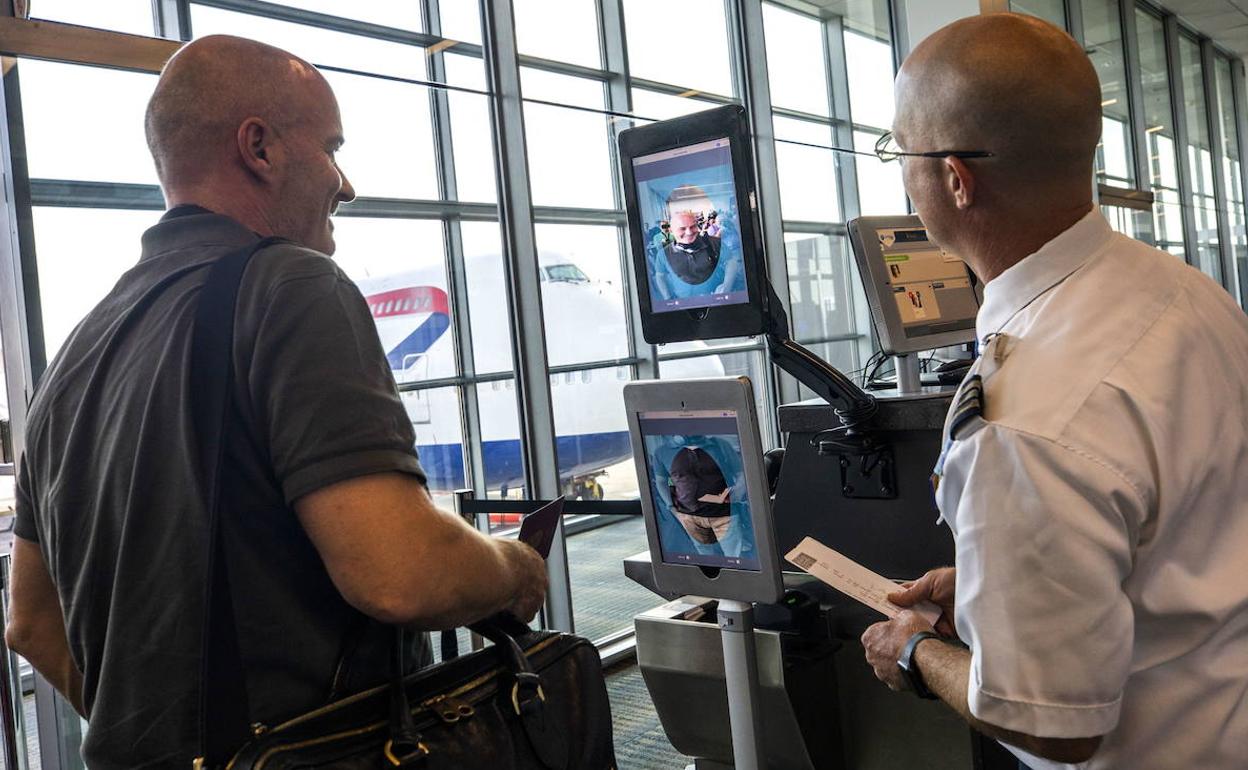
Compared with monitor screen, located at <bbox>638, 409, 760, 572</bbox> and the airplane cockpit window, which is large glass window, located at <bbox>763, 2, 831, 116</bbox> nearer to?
the airplane cockpit window

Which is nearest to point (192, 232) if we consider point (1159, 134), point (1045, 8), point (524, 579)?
point (524, 579)

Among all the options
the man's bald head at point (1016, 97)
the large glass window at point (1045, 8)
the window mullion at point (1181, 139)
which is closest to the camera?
the man's bald head at point (1016, 97)

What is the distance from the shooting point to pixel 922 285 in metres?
2.66

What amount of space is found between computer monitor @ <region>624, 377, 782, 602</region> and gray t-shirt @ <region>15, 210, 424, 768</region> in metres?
0.85

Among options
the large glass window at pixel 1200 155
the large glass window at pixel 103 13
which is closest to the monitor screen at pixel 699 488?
the large glass window at pixel 103 13

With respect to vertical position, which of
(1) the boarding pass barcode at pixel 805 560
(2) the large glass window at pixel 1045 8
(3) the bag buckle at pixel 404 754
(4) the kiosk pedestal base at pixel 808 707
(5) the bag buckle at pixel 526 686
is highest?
(2) the large glass window at pixel 1045 8

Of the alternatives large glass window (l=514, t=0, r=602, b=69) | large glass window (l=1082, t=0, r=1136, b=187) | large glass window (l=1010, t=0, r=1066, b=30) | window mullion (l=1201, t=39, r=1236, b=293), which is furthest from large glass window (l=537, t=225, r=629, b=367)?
window mullion (l=1201, t=39, r=1236, b=293)

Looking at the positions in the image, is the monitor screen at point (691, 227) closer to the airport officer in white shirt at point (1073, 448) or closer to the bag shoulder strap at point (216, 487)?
the airport officer in white shirt at point (1073, 448)

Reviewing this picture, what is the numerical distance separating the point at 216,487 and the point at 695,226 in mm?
1102

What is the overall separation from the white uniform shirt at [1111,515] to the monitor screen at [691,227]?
0.79m

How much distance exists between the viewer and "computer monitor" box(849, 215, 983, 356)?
2.53m

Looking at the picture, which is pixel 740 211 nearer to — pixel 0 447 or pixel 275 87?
pixel 275 87

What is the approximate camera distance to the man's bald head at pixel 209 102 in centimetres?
114

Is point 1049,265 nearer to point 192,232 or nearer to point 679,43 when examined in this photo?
point 192,232
